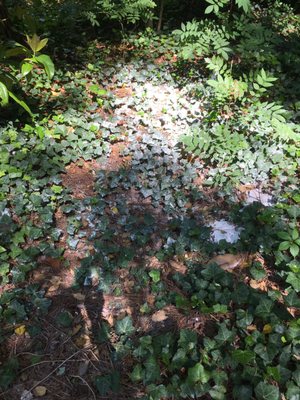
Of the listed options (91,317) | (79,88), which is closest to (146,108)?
(79,88)

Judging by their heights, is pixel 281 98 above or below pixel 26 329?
above

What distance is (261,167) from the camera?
4023 millimetres

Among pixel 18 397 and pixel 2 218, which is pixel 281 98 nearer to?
pixel 2 218

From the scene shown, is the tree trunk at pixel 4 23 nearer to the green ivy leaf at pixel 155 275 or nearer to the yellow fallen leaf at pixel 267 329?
the green ivy leaf at pixel 155 275

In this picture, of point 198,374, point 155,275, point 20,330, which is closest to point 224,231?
point 155,275

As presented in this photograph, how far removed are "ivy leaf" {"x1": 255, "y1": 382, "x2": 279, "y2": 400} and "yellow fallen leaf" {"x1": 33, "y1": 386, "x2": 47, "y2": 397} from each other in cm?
144

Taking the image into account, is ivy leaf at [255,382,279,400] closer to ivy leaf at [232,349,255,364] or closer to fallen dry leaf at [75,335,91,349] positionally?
ivy leaf at [232,349,255,364]

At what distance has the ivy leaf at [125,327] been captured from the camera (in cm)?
272

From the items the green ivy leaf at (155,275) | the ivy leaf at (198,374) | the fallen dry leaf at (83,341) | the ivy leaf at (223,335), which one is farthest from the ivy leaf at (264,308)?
the fallen dry leaf at (83,341)

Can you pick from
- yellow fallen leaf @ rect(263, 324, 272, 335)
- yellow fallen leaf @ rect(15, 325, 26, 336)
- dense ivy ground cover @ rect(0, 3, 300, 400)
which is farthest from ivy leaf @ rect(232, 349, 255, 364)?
yellow fallen leaf @ rect(15, 325, 26, 336)

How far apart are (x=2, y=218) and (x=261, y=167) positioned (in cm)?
280

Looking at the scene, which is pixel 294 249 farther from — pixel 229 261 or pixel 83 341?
pixel 83 341

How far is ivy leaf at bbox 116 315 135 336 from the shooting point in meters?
2.72

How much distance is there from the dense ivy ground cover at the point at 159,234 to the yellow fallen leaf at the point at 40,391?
34mm
